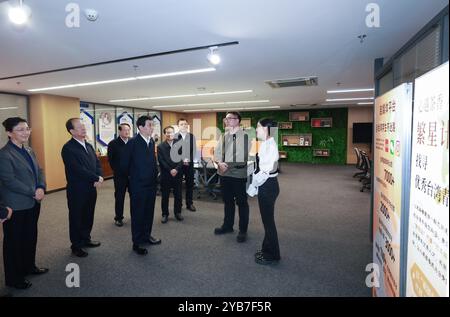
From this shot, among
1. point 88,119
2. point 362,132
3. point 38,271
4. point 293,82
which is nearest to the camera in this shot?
point 38,271

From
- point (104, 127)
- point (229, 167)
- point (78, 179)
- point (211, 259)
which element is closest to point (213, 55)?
point (229, 167)

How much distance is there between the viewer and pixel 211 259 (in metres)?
2.84

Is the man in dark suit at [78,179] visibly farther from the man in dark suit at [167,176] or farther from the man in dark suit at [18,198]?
the man in dark suit at [167,176]

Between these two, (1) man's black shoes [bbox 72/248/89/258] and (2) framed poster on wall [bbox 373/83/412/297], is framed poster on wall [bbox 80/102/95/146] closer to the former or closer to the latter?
(1) man's black shoes [bbox 72/248/89/258]

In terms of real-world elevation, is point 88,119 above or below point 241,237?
above

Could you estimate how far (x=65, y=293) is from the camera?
224 centimetres

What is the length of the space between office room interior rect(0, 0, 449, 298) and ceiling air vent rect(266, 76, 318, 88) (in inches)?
11.3

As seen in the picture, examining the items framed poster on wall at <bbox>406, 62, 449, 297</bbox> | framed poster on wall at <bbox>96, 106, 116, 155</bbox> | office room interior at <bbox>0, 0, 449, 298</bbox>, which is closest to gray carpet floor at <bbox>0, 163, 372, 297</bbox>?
office room interior at <bbox>0, 0, 449, 298</bbox>

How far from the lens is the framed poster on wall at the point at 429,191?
3.34 ft

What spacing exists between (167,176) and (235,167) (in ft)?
4.30

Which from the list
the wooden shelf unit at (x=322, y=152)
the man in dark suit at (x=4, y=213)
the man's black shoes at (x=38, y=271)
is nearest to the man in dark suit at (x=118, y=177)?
the man's black shoes at (x=38, y=271)

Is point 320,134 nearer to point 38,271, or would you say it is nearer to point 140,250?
point 140,250
